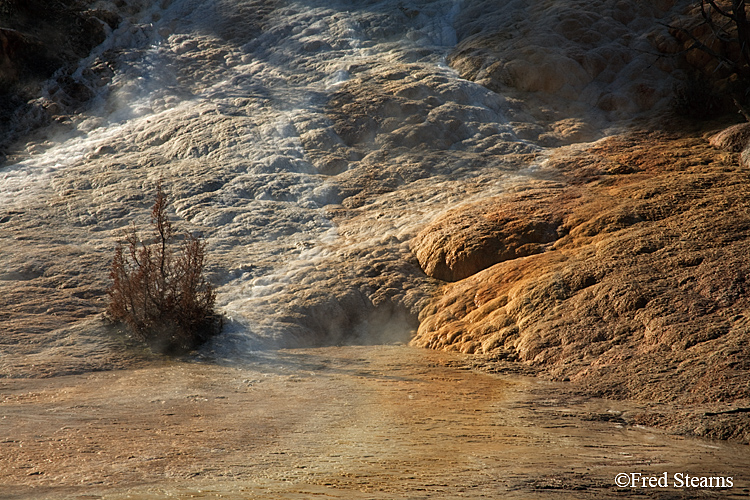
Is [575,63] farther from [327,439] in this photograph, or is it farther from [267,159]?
[327,439]

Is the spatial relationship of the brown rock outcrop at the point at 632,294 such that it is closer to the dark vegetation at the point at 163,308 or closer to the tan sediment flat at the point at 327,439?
the tan sediment flat at the point at 327,439

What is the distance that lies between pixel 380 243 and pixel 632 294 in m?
4.11

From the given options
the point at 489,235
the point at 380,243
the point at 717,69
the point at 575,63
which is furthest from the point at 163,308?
the point at 717,69

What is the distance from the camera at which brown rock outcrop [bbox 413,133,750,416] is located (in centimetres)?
530

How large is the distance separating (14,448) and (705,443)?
14.3ft

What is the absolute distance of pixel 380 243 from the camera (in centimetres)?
945

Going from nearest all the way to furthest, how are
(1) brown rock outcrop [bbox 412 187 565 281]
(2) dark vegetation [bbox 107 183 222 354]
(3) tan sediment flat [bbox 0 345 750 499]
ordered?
(3) tan sediment flat [bbox 0 345 750 499] < (2) dark vegetation [bbox 107 183 222 354] < (1) brown rock outcrop [bbox 412 187 565 281]

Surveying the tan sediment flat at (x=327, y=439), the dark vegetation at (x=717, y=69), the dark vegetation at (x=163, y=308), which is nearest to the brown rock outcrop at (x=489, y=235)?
the tan sediment flat at (x=327, y=439)

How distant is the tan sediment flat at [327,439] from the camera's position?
9.69 feet

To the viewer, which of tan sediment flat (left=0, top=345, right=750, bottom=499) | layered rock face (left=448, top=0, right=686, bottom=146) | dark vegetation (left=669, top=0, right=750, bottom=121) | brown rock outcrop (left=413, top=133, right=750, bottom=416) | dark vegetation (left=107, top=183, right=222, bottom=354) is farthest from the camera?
layered rock face (left=448, top=0, right=686, bottom=146)

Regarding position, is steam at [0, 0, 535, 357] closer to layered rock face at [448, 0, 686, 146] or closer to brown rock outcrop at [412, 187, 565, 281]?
brown rock outcrop at [412, 187, 565, 281]

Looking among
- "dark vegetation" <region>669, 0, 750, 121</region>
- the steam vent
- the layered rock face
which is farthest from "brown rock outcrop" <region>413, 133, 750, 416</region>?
the layered rock face

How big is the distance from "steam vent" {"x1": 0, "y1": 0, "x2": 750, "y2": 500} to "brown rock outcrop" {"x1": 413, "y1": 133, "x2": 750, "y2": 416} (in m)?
0.04

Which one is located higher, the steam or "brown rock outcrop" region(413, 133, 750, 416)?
the steam
